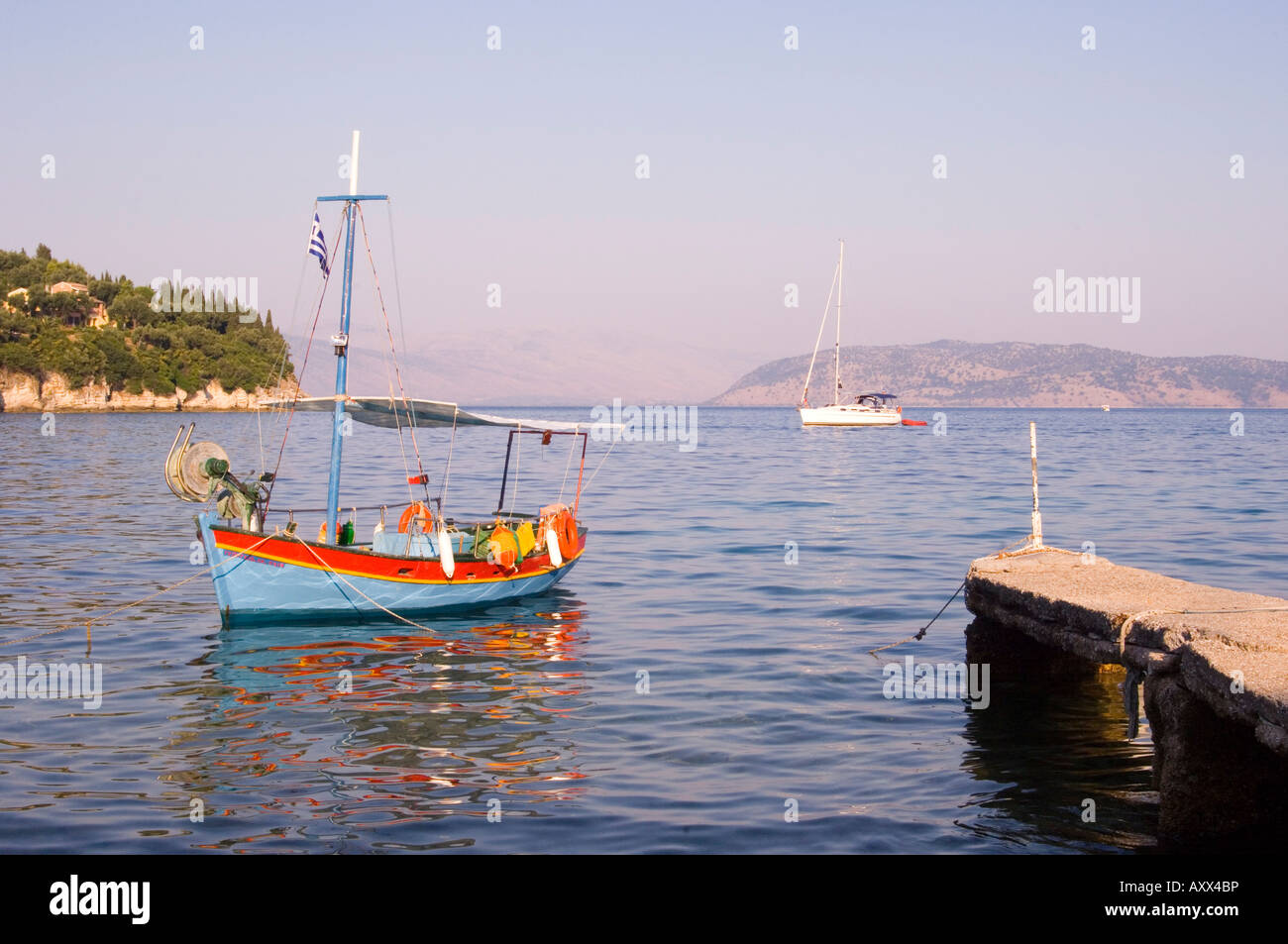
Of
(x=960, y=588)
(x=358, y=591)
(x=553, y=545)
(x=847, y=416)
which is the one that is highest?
(x=847, y=416)

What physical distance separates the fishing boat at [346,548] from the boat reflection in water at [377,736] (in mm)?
712

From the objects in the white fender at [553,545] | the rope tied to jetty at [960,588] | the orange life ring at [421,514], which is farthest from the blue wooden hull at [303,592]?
the rope tied to jetty at [960,588]

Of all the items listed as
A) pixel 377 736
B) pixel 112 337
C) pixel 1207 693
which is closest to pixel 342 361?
pixel 377 736

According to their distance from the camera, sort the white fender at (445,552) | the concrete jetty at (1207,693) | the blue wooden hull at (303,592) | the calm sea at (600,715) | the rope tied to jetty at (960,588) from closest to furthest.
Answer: the concrete jetty at (1207,693) → the calm sea at (600,715) → the rope tied to jetty at (960,588) → the blue wooden hull at (303,592) → the white fender at (445,552)

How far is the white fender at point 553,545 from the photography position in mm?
26125

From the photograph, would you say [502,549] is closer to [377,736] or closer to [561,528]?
[561,528]

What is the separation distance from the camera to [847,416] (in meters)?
145

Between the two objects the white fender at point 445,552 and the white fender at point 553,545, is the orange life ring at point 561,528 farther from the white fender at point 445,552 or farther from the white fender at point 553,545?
the white fender at point 445,552

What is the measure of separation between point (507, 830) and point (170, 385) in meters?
176

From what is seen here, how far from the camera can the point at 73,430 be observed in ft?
362

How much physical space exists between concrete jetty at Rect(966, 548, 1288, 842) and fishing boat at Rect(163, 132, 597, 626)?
13.3 meters

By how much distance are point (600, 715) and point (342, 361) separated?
36.1 ft

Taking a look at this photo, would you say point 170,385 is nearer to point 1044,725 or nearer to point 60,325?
point 60,325
